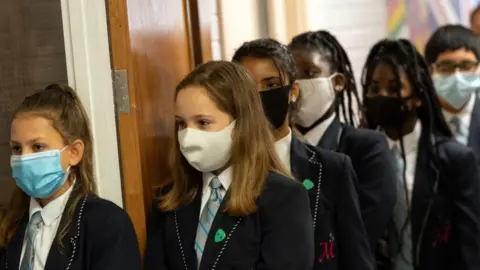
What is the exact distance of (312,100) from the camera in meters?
2.00

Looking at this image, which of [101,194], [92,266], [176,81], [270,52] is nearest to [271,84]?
[270,52]

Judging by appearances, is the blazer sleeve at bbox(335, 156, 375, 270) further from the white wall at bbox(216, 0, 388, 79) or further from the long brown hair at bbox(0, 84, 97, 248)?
the white wall at bbox(216, 0, 388, 79)

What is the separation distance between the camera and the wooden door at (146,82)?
1.55m

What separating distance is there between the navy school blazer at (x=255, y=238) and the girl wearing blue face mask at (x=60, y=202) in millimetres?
92

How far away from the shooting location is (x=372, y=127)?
7.51 ft

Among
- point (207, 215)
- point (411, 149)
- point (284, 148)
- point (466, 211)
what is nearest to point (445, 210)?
point (466, 211)

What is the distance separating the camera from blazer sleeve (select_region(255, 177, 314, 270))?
151cm

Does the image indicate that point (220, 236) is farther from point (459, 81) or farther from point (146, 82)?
point (459, 81)

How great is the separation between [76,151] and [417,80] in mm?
1183

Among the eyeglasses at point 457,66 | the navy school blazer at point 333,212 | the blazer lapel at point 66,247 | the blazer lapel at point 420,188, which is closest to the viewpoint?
the blazer lapel at point 66,247

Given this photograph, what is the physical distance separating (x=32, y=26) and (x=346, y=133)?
3.34 feet

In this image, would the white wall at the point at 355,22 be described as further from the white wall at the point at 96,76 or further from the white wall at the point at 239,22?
the white wall at the point at 96,76

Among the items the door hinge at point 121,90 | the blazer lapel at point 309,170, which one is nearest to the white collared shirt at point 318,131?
the blazer lapel at point 309,170

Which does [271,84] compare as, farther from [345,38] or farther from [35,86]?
[345,38]
